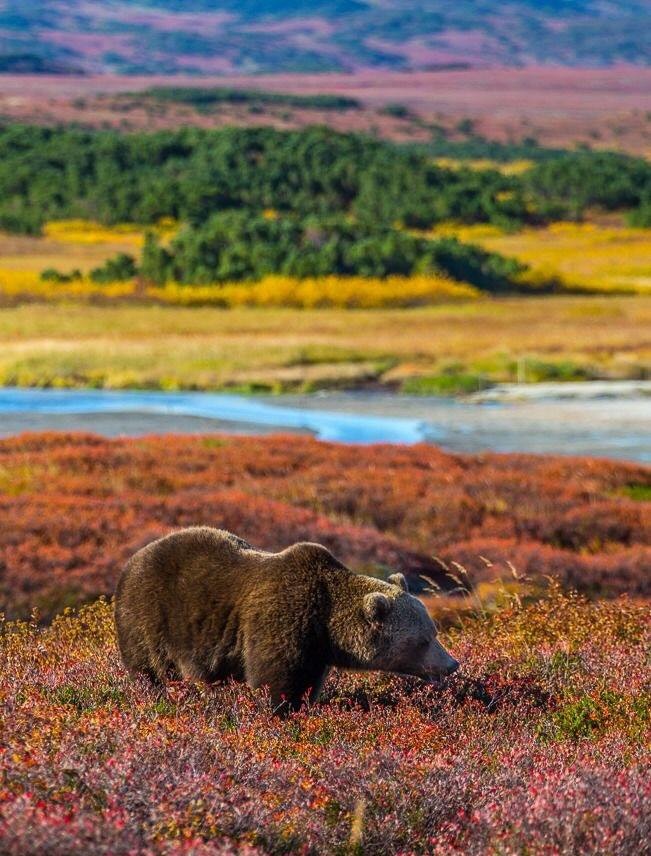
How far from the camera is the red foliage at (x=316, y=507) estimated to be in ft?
46.9

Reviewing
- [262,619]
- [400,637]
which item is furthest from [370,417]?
[262,619]

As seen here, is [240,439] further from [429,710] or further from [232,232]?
[232,232]

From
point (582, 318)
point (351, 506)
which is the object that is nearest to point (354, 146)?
point (582, 318)

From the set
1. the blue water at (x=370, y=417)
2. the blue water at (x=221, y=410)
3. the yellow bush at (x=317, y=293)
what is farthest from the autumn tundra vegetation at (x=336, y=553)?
the blue water at (x=370, y=417)

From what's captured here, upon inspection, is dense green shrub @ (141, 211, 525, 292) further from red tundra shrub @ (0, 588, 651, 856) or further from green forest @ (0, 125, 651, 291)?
red tundra shrub @ (0, 588, 651, 856)

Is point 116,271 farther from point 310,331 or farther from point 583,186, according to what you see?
point 583,186

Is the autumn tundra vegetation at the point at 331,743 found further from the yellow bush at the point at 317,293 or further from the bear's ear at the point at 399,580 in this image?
the yellow bush at the point at 317,293

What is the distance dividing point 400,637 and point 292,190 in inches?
3103

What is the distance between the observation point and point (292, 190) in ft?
277

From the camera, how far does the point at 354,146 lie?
9319 centimetres

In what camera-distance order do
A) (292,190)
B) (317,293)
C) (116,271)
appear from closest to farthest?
(317,293) < (116,271) < (292,190)

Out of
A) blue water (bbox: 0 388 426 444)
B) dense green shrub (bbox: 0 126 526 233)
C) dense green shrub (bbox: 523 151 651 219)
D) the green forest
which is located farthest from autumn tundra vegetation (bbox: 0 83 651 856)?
dense green shrub (bbox: 523 151 651 219)

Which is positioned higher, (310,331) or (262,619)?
(262,619)

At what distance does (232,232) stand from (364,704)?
177 feet
